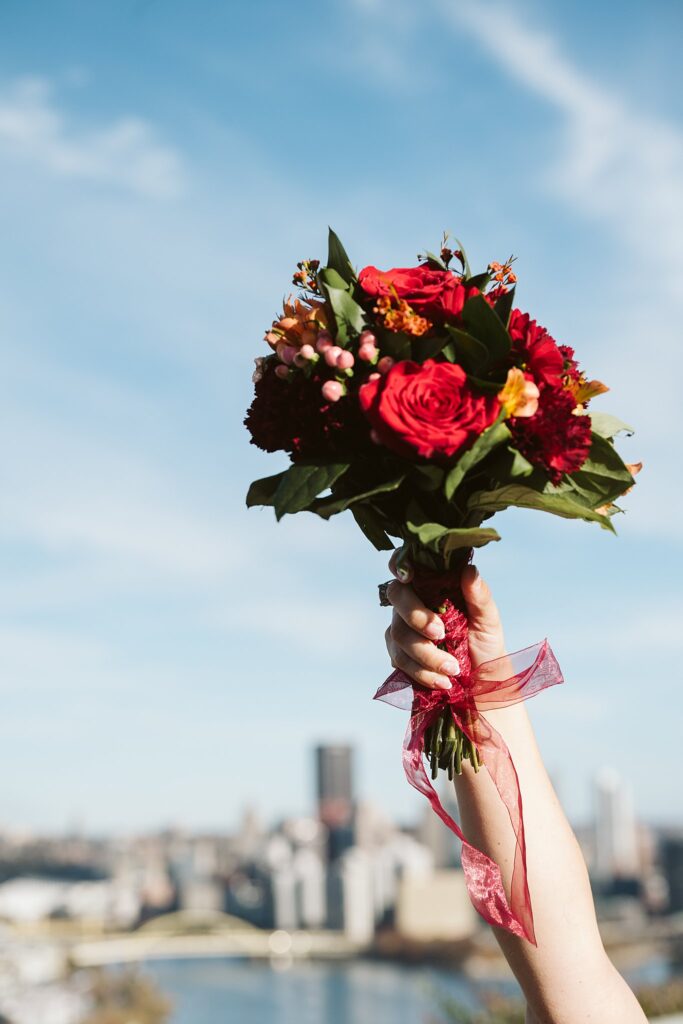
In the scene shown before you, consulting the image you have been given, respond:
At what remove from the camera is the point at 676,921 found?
132 ft

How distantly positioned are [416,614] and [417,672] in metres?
0.08

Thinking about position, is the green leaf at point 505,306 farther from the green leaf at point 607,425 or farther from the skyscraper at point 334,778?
the skyscraper at point 334,778

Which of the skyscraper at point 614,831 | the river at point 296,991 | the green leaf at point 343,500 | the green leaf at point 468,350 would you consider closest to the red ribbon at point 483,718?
the green leaf at point 343,500

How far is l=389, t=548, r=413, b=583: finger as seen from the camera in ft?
4.21

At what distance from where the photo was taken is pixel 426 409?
1.17 metres

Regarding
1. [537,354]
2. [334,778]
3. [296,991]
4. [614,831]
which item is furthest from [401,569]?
[334,778]

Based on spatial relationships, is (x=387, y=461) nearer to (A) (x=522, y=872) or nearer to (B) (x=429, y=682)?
(B) (x=429, y=682)

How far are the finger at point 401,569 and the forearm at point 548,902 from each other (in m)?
0.22

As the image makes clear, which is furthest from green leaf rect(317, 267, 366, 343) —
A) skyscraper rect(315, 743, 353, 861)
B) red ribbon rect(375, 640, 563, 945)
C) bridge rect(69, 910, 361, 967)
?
skyscraper rect(315, 743, 353, 861)

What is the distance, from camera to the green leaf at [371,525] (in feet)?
4.22

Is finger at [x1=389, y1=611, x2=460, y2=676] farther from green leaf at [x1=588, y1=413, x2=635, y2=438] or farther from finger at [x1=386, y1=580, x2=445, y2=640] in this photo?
green leaf at [x1=588, y1=413, x2=635, y2=438]

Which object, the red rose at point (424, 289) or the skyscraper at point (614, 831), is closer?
the red rose at point (424, 289)

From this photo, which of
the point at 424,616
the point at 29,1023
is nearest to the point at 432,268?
the point at 424,616

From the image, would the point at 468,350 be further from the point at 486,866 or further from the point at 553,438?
the point at 486,866
